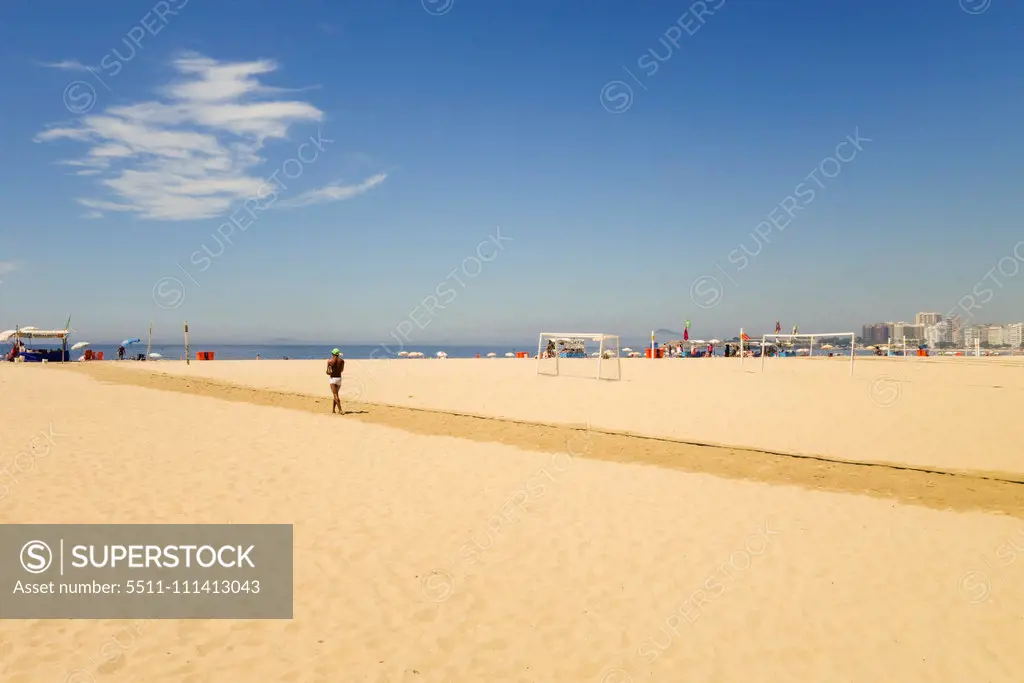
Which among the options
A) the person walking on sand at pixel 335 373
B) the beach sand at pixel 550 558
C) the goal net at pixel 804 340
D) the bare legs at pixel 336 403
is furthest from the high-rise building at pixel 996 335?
the person walking on sand at pixel 335 373

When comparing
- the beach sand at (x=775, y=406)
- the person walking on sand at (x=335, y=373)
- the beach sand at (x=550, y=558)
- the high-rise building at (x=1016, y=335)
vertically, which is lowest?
the beach sand at (x=550, y=558)

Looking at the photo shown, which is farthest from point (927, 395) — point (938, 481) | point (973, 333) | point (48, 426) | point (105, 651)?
point (973, 333)

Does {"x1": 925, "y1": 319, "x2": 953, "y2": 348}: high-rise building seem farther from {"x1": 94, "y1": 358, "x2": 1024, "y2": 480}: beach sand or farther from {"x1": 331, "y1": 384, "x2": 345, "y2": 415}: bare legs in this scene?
{"x1": 331, "y1": 384, "x2": 345, "y2": 415}: bare legs

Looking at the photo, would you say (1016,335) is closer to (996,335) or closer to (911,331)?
(996,335)

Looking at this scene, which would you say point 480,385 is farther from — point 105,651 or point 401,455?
point 105,651

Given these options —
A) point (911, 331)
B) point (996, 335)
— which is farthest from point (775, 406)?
point (996, 335)

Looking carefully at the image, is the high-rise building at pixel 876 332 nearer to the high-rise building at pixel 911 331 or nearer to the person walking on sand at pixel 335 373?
the high-rise building at pixel 911 331

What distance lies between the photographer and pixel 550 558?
7059mm

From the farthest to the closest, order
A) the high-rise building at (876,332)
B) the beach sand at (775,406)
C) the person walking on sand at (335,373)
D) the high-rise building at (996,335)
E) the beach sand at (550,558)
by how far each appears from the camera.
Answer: the high-rise building at (876,332)
the high-rise building at (996,335)
the person walking on sand at (335,373)
the beach sand at (775,406)
the beach sand at (550,558)

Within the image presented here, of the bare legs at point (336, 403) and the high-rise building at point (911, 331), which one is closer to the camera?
the bare legs at point (336, 403)

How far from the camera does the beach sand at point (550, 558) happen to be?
4930 millimetres

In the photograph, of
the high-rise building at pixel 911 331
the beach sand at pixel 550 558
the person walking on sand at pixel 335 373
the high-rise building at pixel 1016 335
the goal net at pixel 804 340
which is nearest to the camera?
the beach sand at pixel 550 558

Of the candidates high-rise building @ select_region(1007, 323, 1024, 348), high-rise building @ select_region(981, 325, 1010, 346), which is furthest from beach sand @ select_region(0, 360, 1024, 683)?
high-rise building @ select_region(981, 325, 1010, 346)

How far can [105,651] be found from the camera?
16.0ft
